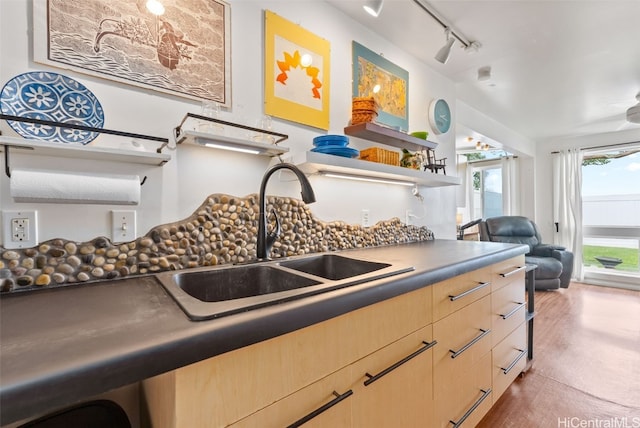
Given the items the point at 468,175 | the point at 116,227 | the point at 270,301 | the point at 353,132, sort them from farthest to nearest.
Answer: the point at 468,175 → the point at 353,132 → the point at 116,227 → the point at 270,301

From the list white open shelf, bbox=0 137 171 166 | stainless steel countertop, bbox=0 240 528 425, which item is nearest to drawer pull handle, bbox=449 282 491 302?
stainless steel countertop, bbox=0 240 528 425

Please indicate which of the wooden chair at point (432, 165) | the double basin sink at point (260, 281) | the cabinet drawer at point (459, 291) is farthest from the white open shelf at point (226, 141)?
the wooden chair at point (432, 165)

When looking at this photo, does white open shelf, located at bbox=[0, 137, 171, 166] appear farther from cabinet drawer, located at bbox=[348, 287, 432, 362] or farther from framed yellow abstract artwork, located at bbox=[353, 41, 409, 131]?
framed yellow abstract artwork, located at bbox=[353, 41, 409, 131]

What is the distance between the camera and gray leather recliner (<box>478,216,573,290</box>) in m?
4.02

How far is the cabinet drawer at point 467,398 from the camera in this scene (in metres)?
1.22

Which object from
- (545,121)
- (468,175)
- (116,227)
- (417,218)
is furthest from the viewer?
(468,175)

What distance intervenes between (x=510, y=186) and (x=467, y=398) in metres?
5.33

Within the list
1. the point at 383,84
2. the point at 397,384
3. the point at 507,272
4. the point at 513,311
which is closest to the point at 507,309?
the point at 513,311

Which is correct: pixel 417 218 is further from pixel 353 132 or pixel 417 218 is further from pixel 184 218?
pixel 184 218

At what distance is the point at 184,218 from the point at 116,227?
0.23 meters

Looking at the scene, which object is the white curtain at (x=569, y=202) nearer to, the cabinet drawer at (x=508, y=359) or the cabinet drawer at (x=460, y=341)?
the cabinet drawer at (x=508, y=359)

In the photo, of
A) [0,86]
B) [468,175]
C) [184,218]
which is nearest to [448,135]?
[184,218]

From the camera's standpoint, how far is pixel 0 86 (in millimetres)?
887

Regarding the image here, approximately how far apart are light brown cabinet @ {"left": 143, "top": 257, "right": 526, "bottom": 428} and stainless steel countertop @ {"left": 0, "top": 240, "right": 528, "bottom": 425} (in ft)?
0.16
